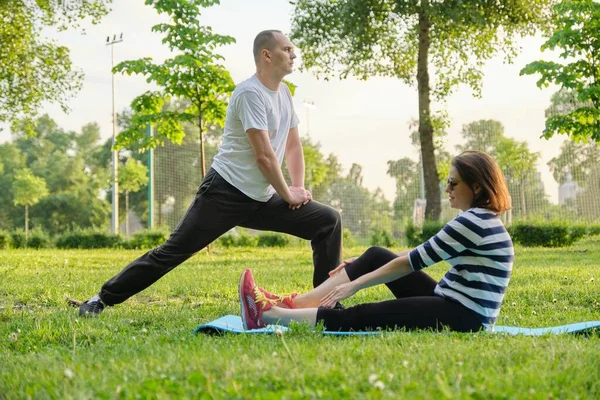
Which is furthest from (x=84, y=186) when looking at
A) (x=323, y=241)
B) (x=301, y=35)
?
(x=323, y=241)

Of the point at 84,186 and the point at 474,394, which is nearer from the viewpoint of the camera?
the point at 474,394

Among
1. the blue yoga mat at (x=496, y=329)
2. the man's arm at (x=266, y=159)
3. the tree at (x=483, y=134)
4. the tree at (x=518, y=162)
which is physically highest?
the tree at (x=483, y=134)

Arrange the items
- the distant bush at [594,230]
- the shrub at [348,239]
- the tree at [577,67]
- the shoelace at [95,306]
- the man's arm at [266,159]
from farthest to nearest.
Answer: the shrub at [348,239] → the distant bush at [594,230] → the tree at [577,67] → the shoelace at [95,306] → the man's arm at [266,159]

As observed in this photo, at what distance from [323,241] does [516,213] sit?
1987 centimetres

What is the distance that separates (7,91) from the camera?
21.4m

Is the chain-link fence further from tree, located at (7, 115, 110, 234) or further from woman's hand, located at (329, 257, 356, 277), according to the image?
tree, located at (7, 115, 110, 234)

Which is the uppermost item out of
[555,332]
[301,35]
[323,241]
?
[301,35]

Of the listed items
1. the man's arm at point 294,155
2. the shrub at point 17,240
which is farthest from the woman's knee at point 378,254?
the shrub at point 17,240

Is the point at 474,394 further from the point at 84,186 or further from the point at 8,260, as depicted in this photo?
the point at 84,186

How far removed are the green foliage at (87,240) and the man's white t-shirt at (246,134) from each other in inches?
649

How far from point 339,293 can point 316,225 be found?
1.05 metres

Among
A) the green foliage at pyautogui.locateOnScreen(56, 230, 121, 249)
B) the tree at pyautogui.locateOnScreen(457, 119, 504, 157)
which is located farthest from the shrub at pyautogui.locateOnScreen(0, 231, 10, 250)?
the tree at pyautogui.locateOnScreen(457, 119, 504, 157)

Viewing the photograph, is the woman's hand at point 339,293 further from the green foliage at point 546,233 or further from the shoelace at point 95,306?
the green foliage at point 546,233

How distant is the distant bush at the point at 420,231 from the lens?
1877 centimetres
